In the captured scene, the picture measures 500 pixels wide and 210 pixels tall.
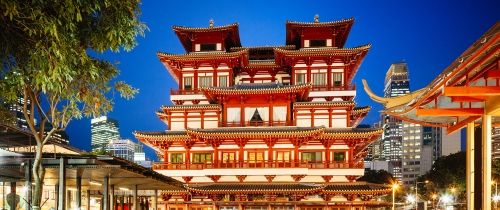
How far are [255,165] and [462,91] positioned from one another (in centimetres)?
2783

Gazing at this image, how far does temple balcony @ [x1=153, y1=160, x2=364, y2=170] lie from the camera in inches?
1421

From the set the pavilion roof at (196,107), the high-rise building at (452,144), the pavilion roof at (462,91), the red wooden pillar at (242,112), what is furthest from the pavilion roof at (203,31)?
the high-rise building at (452,144)

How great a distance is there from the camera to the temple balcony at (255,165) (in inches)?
1421

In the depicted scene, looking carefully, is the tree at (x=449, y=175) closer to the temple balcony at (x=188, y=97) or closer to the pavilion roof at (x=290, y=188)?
the pavilion roof at (x=290, y=188)

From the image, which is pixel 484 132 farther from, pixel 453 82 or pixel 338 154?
pixel 338 154

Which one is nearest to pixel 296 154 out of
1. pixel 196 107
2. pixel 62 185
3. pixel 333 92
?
pixel 333 92

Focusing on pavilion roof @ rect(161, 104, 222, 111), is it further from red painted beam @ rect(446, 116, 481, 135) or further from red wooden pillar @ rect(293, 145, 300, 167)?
red painted beam @ rect(446, 116, 481, 135)

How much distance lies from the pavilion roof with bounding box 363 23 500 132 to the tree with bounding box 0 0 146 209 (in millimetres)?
7522

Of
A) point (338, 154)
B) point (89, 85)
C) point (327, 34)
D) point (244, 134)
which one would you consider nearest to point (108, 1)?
point (89, 85)

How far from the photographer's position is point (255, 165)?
3666 cm

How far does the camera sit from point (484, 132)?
1006 centimetres

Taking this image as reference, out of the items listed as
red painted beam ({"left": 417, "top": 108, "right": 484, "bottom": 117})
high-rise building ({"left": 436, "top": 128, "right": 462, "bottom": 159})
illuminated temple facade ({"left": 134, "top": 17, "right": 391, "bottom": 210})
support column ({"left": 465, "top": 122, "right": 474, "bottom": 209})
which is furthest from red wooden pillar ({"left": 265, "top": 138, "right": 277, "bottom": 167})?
high-rise building ({"left": 436, "top": 128, "right": 462, "bottom": 159})

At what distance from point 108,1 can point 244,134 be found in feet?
89.5

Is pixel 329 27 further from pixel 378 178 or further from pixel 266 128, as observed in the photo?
pixel 378 178
